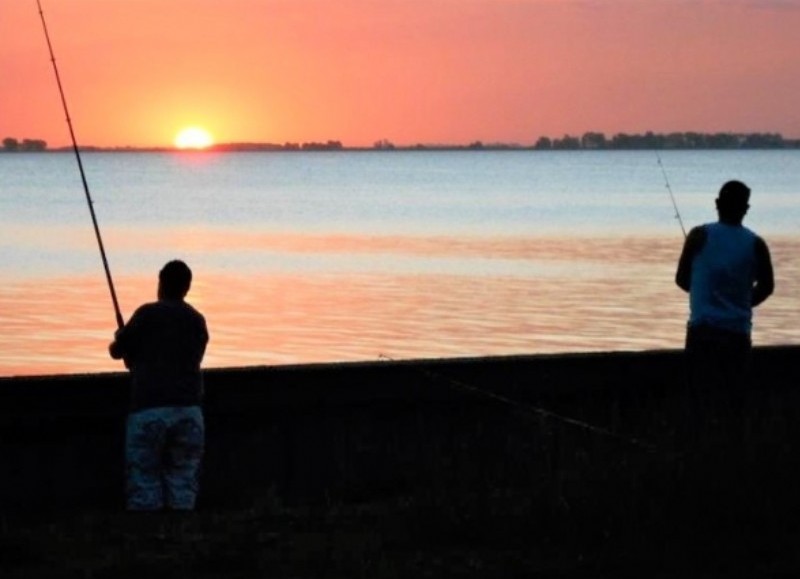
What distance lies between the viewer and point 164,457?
8984 mm

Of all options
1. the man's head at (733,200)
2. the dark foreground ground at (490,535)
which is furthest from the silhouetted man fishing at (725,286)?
the dark foreground ground at (490,535)

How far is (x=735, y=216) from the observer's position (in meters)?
9.52

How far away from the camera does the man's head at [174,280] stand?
8.91 meters

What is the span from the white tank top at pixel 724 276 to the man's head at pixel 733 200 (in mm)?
69

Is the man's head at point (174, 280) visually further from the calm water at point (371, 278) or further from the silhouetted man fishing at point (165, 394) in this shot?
the calm water at point (371, 278)

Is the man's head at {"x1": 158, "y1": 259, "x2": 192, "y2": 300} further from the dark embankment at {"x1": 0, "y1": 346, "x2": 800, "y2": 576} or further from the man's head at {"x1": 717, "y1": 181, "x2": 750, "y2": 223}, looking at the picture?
the man's head at {"x1": 717, "y1": 181, "x2": 750, "y2": 223}

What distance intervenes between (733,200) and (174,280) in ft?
8.85

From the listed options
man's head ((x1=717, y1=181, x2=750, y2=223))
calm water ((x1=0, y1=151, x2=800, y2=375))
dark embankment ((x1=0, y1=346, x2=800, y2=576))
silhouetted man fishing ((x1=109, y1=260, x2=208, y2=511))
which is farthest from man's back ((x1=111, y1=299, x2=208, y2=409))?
calm water ((x1=0, y1=151, x2=800, y2=375))

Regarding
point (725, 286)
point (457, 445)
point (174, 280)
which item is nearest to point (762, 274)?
point (725, 286)

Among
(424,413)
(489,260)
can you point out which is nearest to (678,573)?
(424,413)

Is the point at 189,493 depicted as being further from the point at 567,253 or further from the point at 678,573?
the point at 567,253

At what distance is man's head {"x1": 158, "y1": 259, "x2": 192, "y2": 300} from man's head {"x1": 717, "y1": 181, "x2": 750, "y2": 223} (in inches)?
102

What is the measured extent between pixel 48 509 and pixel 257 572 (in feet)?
11.9

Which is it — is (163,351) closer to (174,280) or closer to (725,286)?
(174,280)
